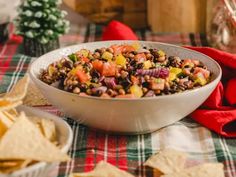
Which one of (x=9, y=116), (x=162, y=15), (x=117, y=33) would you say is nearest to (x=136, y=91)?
(x=9, y=116)

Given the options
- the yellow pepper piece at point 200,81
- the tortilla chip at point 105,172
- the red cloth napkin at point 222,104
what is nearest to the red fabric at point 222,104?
the red cloth napkin at point 222,104

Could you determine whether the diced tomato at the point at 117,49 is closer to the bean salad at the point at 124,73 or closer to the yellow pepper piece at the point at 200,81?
the bean salad at the point at 124,73

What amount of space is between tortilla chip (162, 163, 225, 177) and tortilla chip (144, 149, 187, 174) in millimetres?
27

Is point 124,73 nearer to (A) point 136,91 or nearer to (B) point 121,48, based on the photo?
(A) point 136,91

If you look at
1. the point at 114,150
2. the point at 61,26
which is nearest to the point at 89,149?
the point at 114,150

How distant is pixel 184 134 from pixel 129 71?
0.19 meters

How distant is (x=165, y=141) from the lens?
3.69ft

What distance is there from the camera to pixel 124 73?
1.10 m

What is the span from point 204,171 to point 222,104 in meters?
0.34

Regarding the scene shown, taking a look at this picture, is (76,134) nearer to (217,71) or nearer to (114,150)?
(114,150)

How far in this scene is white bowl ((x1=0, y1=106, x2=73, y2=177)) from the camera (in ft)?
2.79

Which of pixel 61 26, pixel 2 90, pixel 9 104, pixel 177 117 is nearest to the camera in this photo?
pixel 9 104

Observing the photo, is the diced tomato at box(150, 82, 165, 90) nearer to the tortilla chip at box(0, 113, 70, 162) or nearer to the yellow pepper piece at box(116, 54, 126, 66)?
the yellow pepper piece at box(116, 54, 126, 66)

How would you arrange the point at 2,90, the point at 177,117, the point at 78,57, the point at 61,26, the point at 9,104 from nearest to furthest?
the point at 9,104 → the point at 177,117 → the point at 78,57 → the point at 2,90 → the point at 61,26
